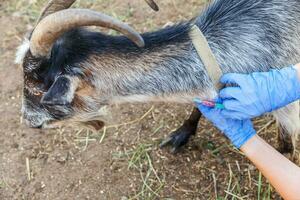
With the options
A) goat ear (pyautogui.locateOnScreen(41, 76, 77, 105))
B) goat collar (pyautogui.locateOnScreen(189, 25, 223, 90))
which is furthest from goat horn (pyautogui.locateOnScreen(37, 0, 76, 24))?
goat collar (pyautogui.locateOnScreen(189, 25, 223, 90))

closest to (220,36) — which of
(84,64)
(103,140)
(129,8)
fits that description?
(84,64)

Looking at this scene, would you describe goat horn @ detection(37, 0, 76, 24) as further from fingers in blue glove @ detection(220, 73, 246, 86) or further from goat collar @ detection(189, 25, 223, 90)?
fingers in blue glove @ detection(220, 73, 246, 86)

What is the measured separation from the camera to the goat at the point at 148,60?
2.66 meters

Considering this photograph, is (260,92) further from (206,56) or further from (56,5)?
(56,5)

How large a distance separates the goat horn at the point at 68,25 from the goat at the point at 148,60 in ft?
0.18

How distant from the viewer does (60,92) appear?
2.58 m

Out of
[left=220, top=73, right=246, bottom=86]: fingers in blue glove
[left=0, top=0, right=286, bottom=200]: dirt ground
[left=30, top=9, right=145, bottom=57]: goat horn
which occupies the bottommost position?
[left=0, top=0, right=286, bottom=200]: dirt ground

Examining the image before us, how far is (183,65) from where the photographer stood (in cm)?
277

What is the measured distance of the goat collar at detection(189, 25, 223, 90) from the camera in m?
2.72

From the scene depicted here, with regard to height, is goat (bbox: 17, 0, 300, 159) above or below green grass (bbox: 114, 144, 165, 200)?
above

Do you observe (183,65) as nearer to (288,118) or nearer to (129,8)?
(288,118)

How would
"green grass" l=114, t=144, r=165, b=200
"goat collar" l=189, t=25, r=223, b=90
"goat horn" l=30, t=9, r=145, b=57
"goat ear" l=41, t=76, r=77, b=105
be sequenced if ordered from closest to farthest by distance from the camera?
1. "goat horn" l=30, t=9, r=145, b=57
2. "goat ear" l=41, t=76, r=77, b=105
3. "goat collar" l=189, t=25, r=223, b=90
4. "green grass" l=114, t=144, r=165, b=200

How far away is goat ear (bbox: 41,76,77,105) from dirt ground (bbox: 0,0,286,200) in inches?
44.5

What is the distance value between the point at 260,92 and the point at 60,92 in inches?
39.5
